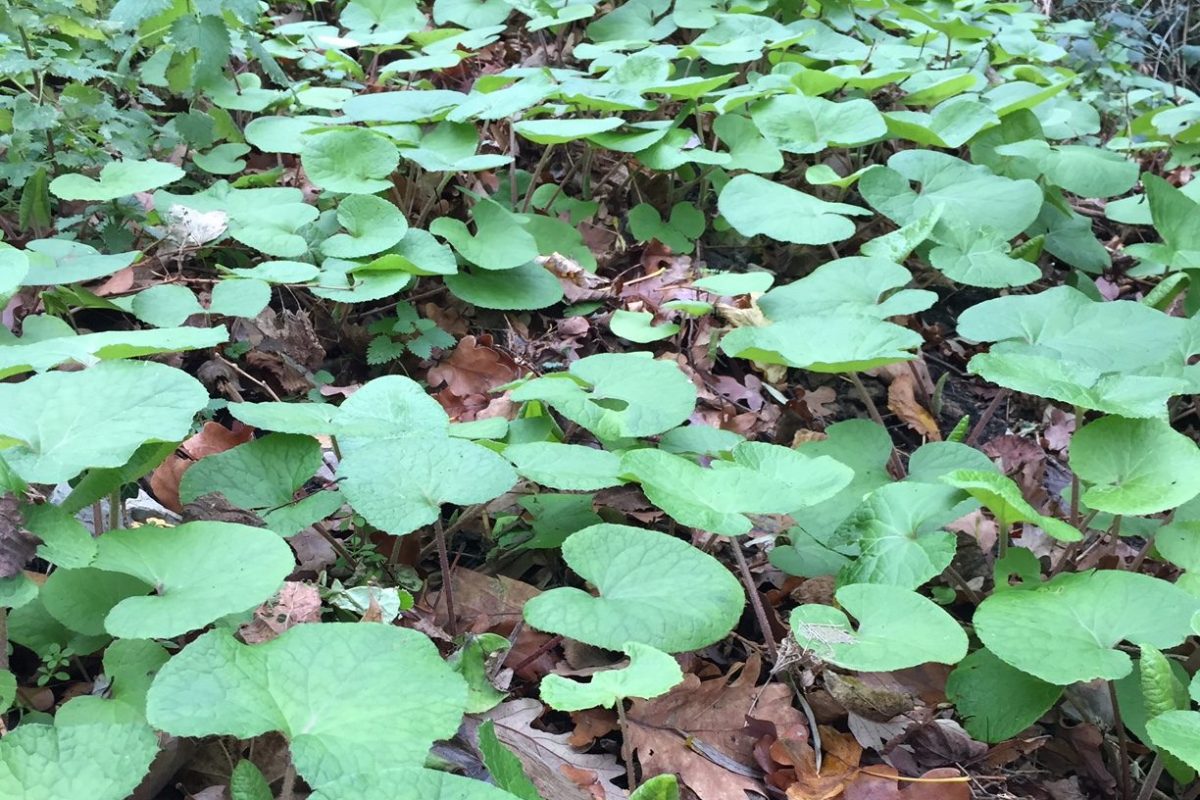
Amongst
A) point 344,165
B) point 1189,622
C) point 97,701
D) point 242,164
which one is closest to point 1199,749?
point 1189,622

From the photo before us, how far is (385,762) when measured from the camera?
927 millimetres

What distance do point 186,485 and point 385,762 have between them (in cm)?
73

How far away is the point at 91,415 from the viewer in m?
1.23

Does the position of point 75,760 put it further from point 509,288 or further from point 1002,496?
point 509,288

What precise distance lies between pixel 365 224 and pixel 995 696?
180 cm

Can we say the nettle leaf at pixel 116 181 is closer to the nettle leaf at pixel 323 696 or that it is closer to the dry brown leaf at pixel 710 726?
the nettle leaf at pixel 323 696

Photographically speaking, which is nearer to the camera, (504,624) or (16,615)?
(16,615)

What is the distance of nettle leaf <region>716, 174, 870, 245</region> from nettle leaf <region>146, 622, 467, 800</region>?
171 cm

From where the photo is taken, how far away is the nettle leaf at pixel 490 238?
2373mm

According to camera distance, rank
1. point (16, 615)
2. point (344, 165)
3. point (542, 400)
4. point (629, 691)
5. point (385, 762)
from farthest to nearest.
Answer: point (344, 165) < point (542, 400) < point (16, 615) < point (629, 691) < point (385, 762)

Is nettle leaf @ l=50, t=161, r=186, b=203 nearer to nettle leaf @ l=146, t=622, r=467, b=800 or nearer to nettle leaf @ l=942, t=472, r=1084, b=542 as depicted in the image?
nettle leaf @ l=146, t=622, r=467, b=800

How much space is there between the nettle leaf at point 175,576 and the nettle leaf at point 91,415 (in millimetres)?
125

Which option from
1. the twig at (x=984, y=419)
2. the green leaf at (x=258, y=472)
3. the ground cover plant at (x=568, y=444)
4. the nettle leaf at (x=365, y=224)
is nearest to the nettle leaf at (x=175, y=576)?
the ground cover plant at (x=568, y=444)

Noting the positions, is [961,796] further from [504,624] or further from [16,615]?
[16,615]
